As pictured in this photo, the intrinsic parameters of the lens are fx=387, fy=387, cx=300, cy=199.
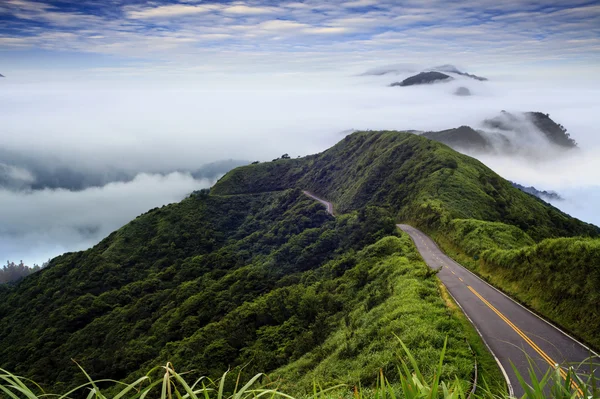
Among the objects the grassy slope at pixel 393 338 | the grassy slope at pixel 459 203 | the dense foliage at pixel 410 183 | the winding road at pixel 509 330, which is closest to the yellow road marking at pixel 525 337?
the winding road at pixel 509 330

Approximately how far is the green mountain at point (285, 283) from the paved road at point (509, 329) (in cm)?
117

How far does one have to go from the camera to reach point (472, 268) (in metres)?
31.9

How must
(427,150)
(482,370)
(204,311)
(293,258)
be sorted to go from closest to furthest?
1. (482,370)
2. (204,311)
3. (293,258)
4. (427,150)

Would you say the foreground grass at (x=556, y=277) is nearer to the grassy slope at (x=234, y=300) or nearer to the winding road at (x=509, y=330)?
the winding road at (x=509, y=330)

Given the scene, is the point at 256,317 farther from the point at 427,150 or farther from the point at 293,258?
the point at 427,150

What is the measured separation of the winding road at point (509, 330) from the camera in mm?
15366

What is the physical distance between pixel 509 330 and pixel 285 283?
32123mm

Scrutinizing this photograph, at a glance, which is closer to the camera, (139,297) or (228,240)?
(139,297)

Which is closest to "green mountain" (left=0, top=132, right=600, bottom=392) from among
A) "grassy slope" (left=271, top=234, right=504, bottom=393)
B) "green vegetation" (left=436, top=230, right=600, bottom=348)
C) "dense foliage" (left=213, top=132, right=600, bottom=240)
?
"grassy slope" (left=271, top=234, right=504, bottom=393)

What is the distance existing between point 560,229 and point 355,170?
52.6 meters

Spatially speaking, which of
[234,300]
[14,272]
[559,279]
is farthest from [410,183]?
[14,272]

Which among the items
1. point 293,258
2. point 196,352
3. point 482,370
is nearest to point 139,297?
point 293,258

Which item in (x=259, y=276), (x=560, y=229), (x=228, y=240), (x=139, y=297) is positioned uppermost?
(x=560, y=229)

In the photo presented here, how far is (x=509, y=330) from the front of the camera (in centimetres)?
1908
